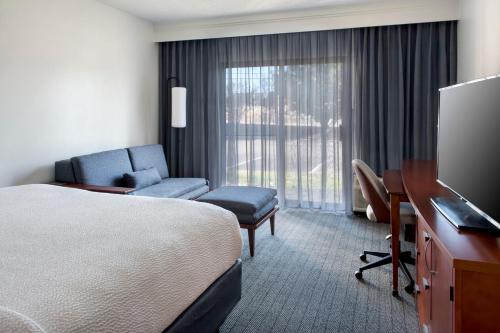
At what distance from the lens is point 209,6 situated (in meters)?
4.37

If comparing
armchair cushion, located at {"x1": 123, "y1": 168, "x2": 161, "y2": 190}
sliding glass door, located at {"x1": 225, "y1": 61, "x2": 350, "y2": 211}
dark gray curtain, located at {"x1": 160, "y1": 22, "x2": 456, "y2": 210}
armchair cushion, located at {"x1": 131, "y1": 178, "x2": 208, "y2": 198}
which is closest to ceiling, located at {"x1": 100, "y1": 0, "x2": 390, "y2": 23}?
dark gray curtain, located at {"x1": 160, "y1": 22, "x2": 456, "y2": 210}

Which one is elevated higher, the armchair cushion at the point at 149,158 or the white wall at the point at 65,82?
the white wall at the point at 65,82

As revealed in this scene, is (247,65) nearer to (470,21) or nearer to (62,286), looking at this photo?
(470,21)

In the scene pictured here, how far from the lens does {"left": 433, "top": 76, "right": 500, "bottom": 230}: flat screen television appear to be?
1.43 meters

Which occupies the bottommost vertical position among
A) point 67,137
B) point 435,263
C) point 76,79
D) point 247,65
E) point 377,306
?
point 377,306

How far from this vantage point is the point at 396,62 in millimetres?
4383

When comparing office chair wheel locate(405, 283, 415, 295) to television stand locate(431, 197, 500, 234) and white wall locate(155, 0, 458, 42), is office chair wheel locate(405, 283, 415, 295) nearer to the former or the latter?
television stand locate(431, 197, 500, 234)

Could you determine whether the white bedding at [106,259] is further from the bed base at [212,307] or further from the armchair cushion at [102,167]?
the armchair cushion at [102,167]

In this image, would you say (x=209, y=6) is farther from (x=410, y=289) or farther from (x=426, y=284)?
(x=426, y=284)

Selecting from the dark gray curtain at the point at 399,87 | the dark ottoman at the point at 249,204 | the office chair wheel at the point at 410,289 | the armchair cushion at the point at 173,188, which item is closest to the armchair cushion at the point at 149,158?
the armchair cushion at the point at 173,188

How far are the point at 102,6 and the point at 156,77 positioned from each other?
4.16ft

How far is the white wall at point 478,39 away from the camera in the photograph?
283 cm

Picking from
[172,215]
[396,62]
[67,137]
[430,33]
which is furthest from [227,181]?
[172,215]

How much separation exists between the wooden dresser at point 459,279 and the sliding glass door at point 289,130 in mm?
2906
